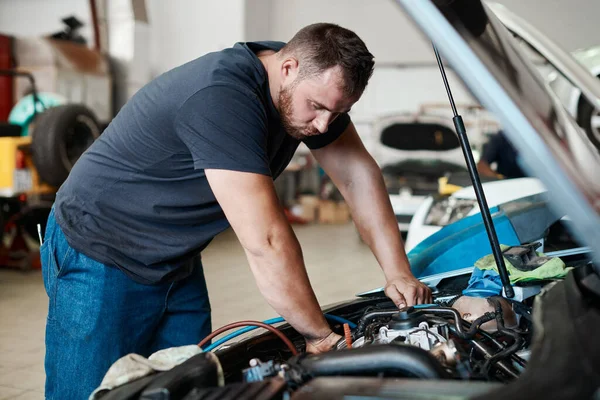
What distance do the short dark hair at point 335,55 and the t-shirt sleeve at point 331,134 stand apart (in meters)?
0.39

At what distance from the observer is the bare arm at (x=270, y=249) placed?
1.51m

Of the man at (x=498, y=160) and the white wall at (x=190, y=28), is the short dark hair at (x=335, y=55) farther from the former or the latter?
the white wall at (x=190, y=28)

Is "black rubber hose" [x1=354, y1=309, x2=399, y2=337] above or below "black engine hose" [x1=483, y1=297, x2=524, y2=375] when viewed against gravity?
below

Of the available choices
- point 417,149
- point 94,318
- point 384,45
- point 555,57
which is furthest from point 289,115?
point 384,45

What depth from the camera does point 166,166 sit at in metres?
1.76

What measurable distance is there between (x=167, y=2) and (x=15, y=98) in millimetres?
2852

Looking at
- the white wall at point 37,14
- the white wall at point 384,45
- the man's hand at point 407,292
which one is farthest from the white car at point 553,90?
the white wall at point 37,14

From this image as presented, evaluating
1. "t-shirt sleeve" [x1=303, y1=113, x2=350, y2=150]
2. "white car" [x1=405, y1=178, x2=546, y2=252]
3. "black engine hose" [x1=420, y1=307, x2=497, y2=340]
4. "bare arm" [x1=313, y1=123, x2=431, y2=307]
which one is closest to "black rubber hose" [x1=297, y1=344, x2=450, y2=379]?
"black engine hose" [x1=420, y1=307, x2=497, y2=340]

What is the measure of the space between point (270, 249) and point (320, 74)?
446mm

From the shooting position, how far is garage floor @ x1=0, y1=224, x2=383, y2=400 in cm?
354

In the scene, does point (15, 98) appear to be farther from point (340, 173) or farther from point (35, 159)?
point (340, 173)

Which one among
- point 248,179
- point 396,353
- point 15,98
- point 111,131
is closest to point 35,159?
point 15,98

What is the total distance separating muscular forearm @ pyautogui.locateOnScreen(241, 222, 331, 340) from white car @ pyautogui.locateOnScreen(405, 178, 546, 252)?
1880 millimetres

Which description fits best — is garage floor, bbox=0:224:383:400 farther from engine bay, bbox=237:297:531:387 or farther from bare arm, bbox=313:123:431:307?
engine bay, bbox=237:297:531:387
